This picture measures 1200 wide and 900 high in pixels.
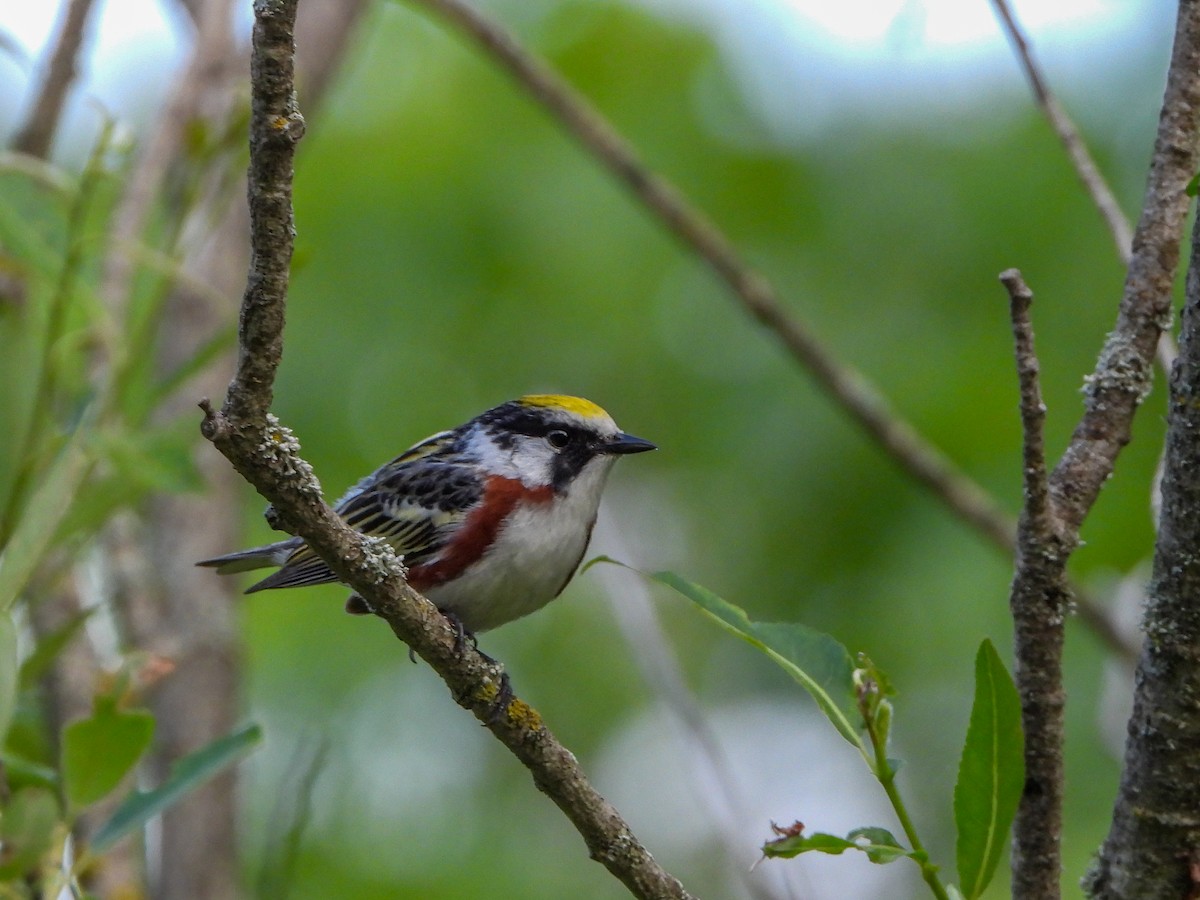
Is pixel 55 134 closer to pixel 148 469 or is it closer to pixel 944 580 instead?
pixel 148 469

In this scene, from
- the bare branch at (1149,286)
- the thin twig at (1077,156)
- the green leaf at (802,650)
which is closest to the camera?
the green leaf at (802,650)

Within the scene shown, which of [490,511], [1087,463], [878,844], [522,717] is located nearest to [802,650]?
[878,844]

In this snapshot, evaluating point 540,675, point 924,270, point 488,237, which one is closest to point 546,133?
point 488,237

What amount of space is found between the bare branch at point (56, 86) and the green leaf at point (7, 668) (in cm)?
215

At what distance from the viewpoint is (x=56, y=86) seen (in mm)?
3738

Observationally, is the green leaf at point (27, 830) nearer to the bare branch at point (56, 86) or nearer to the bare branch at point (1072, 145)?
the bare branch at point (1072, 145)

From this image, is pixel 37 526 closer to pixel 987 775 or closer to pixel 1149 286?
pixel 987 775

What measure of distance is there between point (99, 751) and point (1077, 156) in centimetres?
214

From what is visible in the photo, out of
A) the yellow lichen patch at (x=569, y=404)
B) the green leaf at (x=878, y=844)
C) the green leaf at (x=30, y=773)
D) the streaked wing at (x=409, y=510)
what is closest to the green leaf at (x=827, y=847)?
the green leaf at (x=878, y=844)

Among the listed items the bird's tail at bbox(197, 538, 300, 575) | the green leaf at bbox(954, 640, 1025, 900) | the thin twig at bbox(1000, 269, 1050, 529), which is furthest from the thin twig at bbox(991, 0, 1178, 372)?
the bird's tail at bbox(197, 538, 300, 575)

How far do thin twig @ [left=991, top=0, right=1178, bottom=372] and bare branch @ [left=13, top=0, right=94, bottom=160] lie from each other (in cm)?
235

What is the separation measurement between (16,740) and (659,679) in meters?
1.64

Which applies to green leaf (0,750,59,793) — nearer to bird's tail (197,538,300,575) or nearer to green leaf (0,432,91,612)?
green leaf (0,432,91,612)

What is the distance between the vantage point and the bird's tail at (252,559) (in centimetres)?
401
